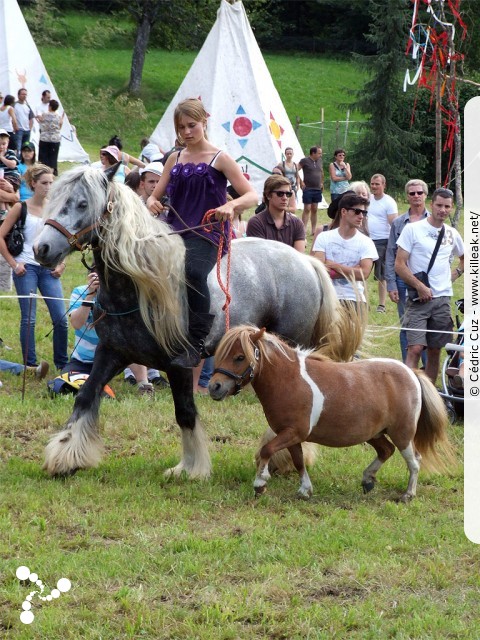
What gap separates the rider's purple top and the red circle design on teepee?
1455cm

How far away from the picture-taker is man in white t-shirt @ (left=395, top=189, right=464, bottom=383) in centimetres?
888

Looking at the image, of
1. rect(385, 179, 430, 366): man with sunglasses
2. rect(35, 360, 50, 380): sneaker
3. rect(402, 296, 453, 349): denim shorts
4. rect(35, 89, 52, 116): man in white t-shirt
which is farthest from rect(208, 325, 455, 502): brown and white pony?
rect(35, 89, 52, 116): man in white t-shirt

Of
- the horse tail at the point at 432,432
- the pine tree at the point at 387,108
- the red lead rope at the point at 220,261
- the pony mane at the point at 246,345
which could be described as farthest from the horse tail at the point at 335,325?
the pine tree at the point at 387,108

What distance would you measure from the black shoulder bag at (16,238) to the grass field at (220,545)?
1709 millimetres

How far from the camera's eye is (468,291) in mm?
7395

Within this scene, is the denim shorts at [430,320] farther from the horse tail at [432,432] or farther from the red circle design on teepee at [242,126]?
the red circle design on teepee at [242,126]

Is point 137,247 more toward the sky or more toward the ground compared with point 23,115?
more toward the sky

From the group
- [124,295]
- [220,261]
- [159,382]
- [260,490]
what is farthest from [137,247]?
[159,382]

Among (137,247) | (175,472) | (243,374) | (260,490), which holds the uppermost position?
(137,247)

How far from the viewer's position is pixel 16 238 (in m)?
9.04

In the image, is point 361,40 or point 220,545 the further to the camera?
point 361,40

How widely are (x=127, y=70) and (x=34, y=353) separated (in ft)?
125

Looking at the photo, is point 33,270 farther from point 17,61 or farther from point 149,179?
point 17,61

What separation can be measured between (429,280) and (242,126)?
12.8 metres
